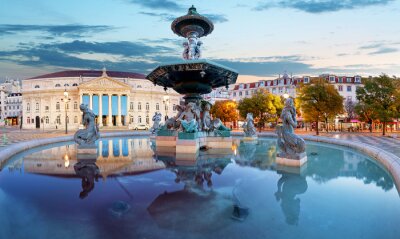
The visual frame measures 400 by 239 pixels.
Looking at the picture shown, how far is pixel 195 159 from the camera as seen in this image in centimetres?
1285

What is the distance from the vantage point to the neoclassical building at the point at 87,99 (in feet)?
274

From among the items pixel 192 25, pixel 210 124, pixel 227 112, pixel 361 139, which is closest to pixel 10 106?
pixel 227 112

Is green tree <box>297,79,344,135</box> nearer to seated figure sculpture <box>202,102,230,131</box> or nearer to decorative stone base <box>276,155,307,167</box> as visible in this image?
seated figure sculpture <box>202,102,230,131</box>

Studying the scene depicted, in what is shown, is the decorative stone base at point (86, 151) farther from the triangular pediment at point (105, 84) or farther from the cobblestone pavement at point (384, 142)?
the triangular pediment at point (105, 84)

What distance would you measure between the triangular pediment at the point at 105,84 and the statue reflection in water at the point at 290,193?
8194 centimetres

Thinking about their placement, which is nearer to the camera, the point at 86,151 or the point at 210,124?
the point at 86,151

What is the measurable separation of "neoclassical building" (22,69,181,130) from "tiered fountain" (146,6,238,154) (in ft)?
211

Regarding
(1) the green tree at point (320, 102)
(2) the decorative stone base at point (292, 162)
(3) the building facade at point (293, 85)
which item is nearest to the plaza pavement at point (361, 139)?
(1) the green tree at point (320, 102)

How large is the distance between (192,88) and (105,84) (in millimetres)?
73079

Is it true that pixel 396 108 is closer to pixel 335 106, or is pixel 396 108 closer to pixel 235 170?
pixel 335 106

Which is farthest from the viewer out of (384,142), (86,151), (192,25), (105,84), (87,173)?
(105,84)

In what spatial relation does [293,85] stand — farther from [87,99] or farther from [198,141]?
[198,141]

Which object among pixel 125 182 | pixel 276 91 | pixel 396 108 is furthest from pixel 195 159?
pixel 276 91

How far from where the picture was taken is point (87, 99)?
271 ft
